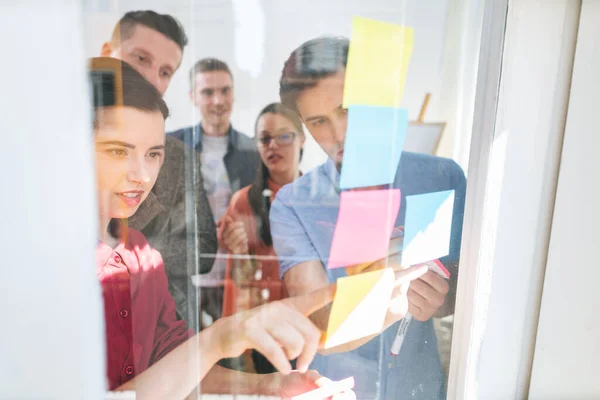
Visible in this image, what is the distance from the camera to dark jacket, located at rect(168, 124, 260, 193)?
2.28 feet

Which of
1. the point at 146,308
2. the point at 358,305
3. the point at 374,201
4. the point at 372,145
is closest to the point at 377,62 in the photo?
the point at 372,145

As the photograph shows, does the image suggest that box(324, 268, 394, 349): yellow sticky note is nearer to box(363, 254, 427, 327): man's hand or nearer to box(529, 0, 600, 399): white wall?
box(363, 254, 427, 327): man's hand

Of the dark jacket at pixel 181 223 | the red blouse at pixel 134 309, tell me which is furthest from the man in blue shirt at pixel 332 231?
the red blouse at pixel 134 309

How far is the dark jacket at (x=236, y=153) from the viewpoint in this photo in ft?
2.28

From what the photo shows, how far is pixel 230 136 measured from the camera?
2.30ft

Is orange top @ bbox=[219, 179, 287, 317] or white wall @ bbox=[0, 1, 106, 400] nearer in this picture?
white wall @ bbox=[0, 1, 106, 400]

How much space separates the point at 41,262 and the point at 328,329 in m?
0.55

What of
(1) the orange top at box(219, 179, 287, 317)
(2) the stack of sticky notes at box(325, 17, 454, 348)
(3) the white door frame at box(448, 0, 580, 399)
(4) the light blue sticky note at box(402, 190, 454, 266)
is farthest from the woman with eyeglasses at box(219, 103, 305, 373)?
(3) the white door frame at box(448, 0, 580, 399)

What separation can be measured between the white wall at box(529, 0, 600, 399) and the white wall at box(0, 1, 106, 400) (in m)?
0.84

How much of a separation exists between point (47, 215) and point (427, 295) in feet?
2.39

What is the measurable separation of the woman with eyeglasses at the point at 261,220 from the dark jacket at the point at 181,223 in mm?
44

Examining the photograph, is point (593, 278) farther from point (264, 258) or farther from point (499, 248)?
point (264, 258)

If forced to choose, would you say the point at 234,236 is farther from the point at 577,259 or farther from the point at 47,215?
the point at 577,259

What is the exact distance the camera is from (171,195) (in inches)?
27.9
